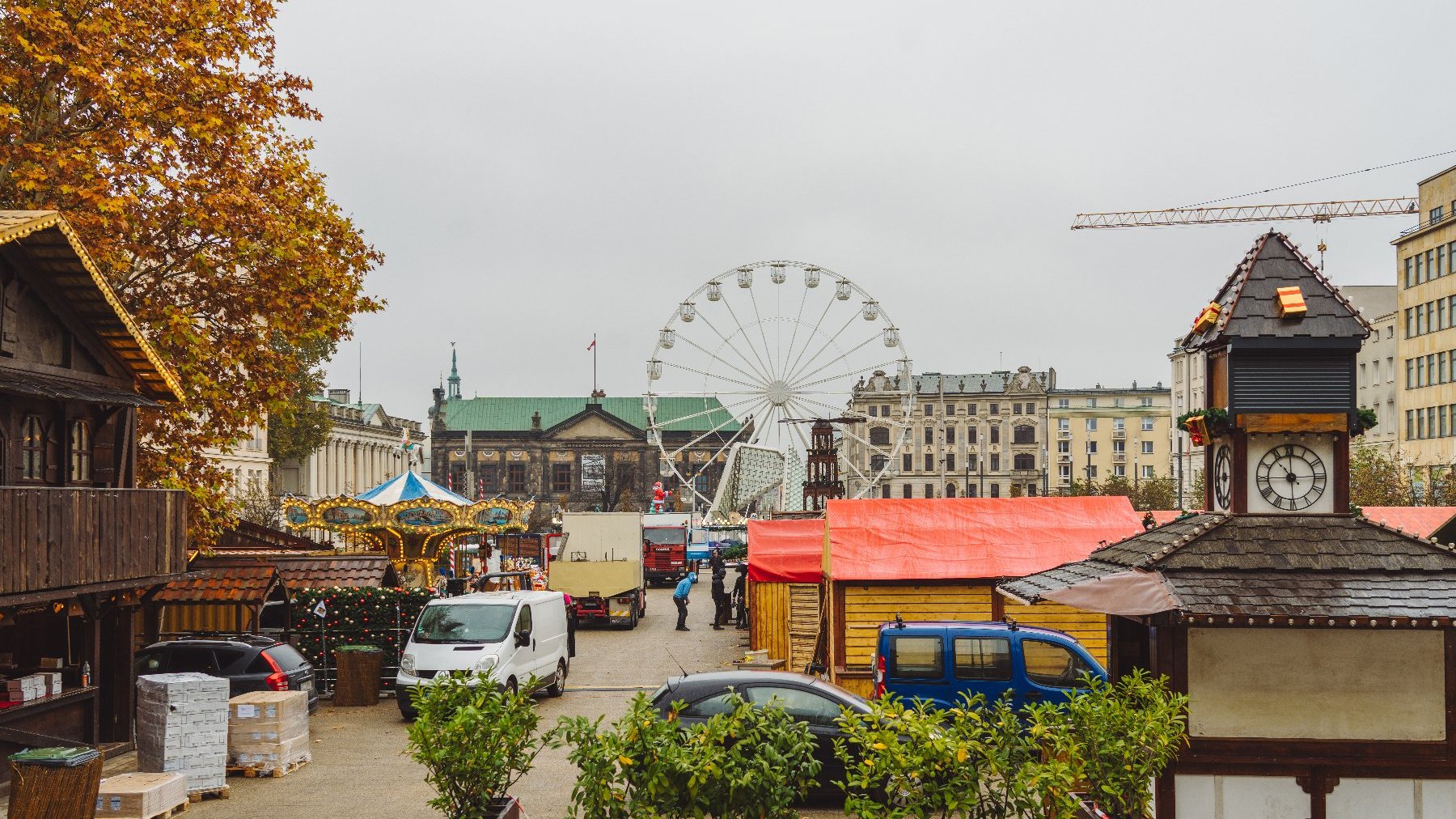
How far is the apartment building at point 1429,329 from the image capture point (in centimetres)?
6650

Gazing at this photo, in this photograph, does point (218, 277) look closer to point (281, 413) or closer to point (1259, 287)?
point (281, 413)

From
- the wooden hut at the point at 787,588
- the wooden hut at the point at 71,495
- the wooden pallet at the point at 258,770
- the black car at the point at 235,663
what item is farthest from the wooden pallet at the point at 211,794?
the wooden hut at the point at 787,588

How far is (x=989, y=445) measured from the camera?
14875 centimetres

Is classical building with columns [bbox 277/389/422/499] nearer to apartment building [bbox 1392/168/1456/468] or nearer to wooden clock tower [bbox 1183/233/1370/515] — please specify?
apartment building [bbox 1392/168/1456/468]

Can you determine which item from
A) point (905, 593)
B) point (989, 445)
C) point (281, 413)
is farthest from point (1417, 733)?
point (989, 445)

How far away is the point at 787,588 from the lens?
27188mm

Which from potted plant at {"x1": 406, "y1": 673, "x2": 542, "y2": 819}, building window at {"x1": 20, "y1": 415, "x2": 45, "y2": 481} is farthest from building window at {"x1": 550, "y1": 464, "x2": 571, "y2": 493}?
potted plant at {"x1": 406, "y1": 673, "x2": 542, "y2": 819}

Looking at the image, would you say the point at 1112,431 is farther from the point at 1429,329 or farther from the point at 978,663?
the point at 978,663

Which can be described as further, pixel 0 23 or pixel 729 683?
pixel 0 23

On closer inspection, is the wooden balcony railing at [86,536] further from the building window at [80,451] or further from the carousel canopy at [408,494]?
the carousel canopy at [408,494]

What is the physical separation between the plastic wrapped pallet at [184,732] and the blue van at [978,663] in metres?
8.24

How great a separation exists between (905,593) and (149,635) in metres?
12.8

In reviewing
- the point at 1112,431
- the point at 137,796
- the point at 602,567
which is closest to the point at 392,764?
the point at 137,796

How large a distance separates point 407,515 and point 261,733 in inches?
825
